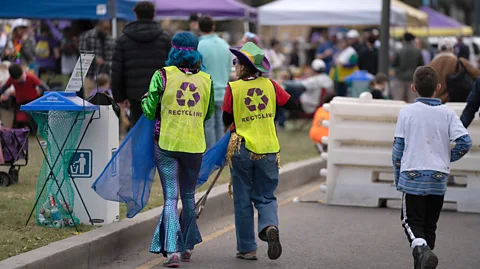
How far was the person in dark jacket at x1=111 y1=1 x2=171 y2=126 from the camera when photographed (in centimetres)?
1098

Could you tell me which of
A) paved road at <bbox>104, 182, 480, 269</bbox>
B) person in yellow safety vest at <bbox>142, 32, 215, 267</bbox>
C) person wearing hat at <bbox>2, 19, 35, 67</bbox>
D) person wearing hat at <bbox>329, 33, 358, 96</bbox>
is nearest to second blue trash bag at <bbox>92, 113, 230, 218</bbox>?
person in yellow safety vest at <bbox>142, 32, 215, 267</bbox>

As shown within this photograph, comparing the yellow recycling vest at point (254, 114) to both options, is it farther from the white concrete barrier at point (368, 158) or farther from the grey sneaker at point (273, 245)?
the white concrete barrier at point (368, 158)

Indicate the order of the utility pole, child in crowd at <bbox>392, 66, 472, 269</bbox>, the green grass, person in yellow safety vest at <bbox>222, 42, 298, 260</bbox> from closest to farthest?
child in crowd at <bbox>392, 66, 472, 269</bbox> < the green grass < person in yellow safety vest at <bbox>222, 42, 298, 260</bbox> < the utility pole

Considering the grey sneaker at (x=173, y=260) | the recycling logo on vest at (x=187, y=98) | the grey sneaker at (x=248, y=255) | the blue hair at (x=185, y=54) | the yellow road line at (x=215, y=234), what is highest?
the blue hair at (x=185, y=54)

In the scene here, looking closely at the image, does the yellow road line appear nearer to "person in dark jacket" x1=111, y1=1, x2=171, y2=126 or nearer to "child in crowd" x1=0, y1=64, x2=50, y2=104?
"person in dark jacket" x1=111, y1=1, x2=171, y2=126

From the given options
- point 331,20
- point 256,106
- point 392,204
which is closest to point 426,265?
point 256,106

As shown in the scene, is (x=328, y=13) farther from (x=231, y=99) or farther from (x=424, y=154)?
(x=424, y=154)

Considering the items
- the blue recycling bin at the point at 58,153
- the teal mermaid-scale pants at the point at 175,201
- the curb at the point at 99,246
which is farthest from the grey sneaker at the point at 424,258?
Answer: the blue recycling bin at the point at 58,153

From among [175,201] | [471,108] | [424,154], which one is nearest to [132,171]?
[175,201]

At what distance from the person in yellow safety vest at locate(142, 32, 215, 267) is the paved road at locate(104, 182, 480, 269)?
1.26 ft

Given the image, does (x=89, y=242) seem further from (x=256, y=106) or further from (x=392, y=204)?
(x=392, y=204)

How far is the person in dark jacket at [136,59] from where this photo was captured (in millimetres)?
10984

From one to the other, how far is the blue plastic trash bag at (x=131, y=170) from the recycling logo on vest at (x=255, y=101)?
77cm

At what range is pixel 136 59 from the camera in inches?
433
